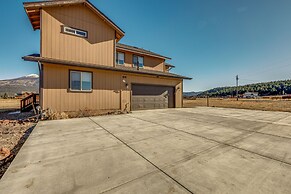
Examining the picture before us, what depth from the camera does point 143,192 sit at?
1.61 metres

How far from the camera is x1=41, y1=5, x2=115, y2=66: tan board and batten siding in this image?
24.4ft

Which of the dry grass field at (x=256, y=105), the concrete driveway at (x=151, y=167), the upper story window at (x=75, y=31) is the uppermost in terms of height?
the upper story window at (x=75, y=31)

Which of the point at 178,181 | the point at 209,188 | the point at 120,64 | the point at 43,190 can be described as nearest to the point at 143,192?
the point at 178,181

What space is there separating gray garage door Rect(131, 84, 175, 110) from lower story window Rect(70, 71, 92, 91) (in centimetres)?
340

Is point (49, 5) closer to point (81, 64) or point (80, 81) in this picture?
point (81, 64)

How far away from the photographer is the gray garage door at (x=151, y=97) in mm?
10344

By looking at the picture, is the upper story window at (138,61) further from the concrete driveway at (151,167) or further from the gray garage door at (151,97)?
the concrete driveway at (151,167)

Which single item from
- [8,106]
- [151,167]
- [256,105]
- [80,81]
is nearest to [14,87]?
[8,106]

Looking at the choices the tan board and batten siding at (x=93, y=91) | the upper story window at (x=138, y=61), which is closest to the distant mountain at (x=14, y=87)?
the tan board and batten siding at (x=93, y=91)

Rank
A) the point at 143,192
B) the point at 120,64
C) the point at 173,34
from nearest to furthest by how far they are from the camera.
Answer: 1. the point at 143,192
2. the point at 120,64
3. the point at 173,34

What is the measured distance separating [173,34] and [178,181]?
1484 centimetres

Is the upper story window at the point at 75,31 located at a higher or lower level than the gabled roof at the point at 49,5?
lower

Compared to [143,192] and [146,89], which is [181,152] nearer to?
[143,192]

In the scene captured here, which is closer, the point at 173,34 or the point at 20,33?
the point at 20,33
